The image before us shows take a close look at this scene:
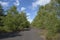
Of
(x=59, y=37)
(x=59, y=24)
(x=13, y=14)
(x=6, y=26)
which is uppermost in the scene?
(x=13, y=14)

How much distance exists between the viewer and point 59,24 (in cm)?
2103

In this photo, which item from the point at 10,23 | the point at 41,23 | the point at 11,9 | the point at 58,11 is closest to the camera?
the point at 58,11

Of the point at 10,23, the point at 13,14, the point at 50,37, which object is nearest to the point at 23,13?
the point at 13,14

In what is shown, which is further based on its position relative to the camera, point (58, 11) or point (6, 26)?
point (6, 26)

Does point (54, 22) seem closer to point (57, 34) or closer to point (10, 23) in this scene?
point (57, 34)

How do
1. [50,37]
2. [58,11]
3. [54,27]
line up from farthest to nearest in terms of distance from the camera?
[50,37] < [54,27] < [58,11]

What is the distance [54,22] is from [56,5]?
7.09 feet

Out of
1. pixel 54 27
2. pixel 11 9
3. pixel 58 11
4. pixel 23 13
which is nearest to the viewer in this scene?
pixel 58 11

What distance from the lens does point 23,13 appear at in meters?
102

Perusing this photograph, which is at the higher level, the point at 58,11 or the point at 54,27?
the point at 58,11

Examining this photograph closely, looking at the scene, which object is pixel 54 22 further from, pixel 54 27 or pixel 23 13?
pixel 23 13

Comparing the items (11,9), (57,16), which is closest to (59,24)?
(57,16)

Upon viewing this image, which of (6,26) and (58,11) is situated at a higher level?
(6,26)

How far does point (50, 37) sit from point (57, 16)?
4128mm
